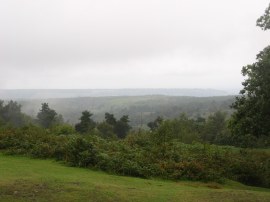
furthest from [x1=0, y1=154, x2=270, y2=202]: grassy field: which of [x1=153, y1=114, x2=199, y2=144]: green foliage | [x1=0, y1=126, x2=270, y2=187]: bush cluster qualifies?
[x1=153, y1=114, x2=199, y2=144]: green foliage

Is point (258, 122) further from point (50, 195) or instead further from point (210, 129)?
point (210, 129)

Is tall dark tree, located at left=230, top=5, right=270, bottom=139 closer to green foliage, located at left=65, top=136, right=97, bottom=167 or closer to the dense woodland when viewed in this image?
the dense woodland

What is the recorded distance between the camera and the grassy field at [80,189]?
12.9 meters

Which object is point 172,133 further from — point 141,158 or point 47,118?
point 47,118

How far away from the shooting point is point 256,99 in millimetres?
18938

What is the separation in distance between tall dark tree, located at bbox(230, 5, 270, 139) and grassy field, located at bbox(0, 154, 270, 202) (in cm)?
441

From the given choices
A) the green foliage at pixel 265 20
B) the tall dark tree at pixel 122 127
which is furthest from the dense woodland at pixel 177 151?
the tall dark tree at pixel 122 127

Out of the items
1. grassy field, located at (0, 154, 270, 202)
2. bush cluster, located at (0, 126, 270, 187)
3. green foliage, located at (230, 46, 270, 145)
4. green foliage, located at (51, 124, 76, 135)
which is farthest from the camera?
green foliage, located at (51, 124, 76, 135)

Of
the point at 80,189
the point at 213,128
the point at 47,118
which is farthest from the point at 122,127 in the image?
the point at 80,189

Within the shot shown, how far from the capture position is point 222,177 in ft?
72.6

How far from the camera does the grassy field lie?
42.2ft

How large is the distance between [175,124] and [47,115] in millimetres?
38498

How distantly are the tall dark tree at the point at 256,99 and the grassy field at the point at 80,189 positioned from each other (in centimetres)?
441

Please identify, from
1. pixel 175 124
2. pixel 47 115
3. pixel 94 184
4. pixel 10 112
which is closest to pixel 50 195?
pixel 94 184
